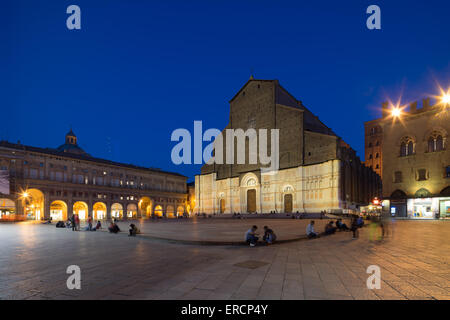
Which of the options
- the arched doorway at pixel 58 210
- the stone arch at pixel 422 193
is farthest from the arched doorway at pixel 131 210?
the stone arch at pixel 422 193

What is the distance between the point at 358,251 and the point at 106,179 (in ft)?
189

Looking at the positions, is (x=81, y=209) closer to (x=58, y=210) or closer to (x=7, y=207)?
(x=58, y=210)

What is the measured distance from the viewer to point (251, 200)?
166ft

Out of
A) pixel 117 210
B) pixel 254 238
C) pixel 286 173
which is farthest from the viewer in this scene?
pixel 117 210

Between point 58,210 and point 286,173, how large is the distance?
144ft

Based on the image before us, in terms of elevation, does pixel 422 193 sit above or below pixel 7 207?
above

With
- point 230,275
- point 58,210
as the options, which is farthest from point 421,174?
point 58,210

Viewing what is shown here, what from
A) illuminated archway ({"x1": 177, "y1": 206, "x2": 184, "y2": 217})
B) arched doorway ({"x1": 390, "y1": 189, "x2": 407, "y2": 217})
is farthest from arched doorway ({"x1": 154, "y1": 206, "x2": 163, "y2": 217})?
arched doorway ({"x1": 390, "y1": 189, "x2": 407, "y2": 217})

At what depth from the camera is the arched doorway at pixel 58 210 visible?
163ft

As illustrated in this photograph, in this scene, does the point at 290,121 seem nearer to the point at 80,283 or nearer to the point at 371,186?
the point at 371,186

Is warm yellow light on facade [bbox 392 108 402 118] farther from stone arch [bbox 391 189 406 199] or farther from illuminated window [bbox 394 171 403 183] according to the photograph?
stone arch [bbox 391 189 406 199]

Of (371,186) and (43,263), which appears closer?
(43,263)
